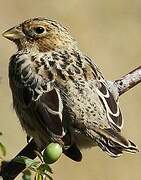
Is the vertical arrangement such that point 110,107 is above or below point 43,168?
above

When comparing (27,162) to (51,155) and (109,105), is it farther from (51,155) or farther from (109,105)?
(109,105)

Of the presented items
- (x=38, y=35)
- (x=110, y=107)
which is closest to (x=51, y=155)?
(x=110, y=107)

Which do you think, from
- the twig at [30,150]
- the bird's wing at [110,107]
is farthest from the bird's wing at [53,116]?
the bird's wing at [110,107]

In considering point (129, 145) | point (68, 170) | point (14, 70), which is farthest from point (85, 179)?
point (129, 145)

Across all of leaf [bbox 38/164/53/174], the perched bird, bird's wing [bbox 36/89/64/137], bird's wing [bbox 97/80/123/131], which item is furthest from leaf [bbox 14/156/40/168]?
bird's wing [bbox 97/80/123/131]

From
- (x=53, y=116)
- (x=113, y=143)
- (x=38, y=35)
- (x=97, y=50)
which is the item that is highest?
(x=97, y=50)

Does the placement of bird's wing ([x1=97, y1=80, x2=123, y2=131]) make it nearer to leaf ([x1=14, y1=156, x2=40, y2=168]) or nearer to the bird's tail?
the bird's tail

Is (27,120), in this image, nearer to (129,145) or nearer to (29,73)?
(29,73)
